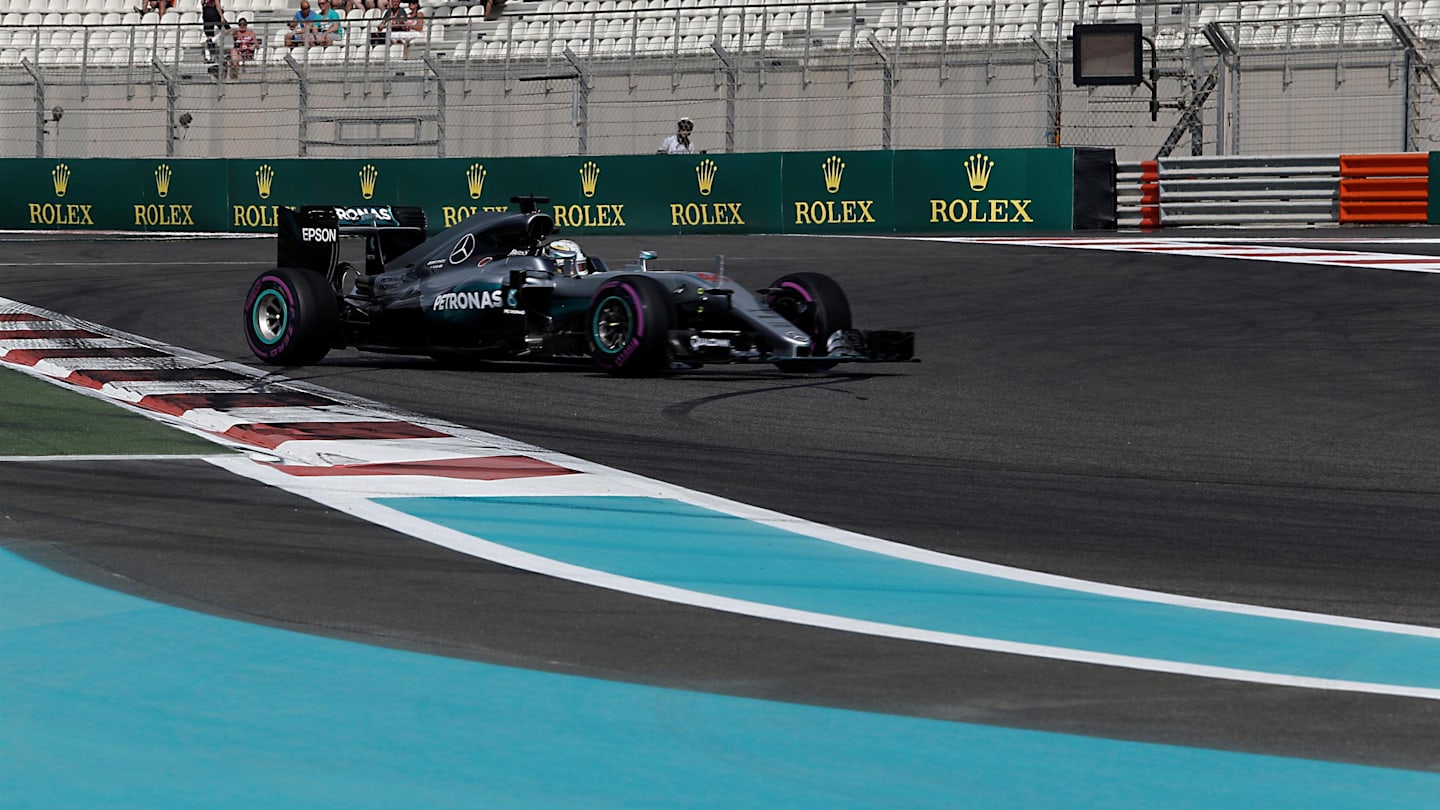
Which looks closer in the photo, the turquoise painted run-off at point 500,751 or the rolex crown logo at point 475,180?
the turquoise painted run-off at point 500,751

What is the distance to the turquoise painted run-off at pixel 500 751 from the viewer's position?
128 inches

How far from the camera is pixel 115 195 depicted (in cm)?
2702

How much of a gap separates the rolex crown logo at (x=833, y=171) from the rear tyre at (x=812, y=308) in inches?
526

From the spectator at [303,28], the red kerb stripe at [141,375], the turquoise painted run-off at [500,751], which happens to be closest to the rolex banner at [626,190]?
the spectator at [303,28]

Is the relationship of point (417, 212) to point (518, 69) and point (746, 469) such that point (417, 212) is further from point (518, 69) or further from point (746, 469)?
point (518, 69)

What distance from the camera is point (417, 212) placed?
39.1 ft

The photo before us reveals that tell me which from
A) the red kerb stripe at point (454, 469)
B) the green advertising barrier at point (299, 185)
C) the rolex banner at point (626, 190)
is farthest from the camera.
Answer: the green advertising barrier at point (299, 185)

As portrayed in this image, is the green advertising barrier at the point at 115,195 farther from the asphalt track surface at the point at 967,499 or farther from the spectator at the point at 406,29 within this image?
the asphalt track surface at the point at 967,499

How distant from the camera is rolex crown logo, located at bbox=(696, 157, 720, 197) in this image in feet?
80.6

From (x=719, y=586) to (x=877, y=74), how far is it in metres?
21.1

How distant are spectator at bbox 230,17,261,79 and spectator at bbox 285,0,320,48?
1.84 ft

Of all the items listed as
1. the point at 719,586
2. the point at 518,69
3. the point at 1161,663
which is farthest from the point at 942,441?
the point at 518,69

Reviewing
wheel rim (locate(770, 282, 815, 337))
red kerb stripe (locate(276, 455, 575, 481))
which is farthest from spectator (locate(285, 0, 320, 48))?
red kerb stripe (locate(276, 455, 575, 481))

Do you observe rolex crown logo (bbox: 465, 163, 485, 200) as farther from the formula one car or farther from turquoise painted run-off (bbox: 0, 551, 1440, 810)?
turquoise painted run-off (bbox: 0, 551, 1440, 810)
